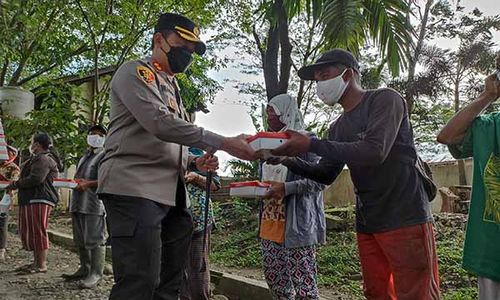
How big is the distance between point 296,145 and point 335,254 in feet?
13.7

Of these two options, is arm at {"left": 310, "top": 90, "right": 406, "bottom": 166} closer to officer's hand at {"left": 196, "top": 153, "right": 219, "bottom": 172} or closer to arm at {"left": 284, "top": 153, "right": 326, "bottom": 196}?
officer's hand at {"left": 196, "top": 153, "right": 219, "bottom": 172}

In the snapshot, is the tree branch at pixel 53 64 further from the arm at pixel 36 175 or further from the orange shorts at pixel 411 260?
the orange shorts at pixel 411 260

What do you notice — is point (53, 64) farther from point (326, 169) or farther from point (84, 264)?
point (326, 169)

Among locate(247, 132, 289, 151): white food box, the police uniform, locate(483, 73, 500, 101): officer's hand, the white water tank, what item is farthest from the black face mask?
the white water tank

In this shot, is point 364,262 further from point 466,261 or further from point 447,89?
point 447,89

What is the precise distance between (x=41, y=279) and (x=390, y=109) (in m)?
4.89

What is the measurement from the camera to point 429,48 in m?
15.0

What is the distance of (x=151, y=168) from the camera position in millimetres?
2363

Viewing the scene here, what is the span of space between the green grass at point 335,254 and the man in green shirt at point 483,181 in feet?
7.71

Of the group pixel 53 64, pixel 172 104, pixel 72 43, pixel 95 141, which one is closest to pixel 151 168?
pixel 172 104

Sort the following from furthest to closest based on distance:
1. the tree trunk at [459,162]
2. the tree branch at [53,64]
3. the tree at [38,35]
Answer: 1. the tree trunk at [459,162]
2. the tree branch at [53,64]
3. the tree at [38,35]

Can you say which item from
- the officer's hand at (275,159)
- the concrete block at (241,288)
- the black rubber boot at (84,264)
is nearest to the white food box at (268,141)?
the officer's hand at (275,159)

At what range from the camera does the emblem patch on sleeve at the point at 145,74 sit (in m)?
2.38

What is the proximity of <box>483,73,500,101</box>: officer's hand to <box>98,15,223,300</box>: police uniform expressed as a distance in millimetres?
1199
